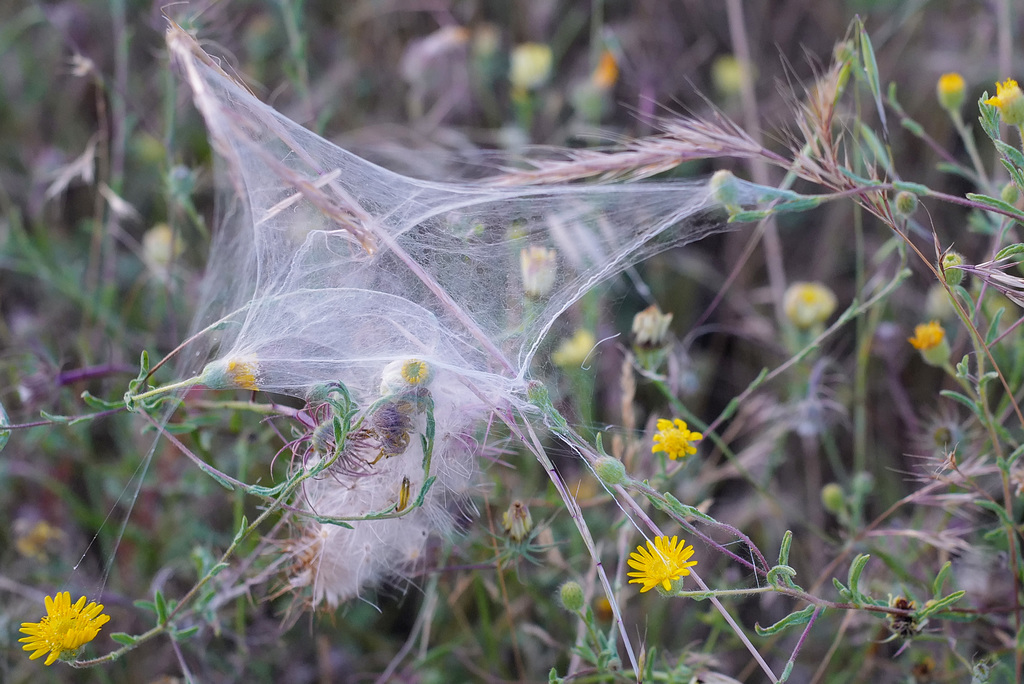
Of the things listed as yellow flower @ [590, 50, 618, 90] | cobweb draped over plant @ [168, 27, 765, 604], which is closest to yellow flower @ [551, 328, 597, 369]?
cobweb draped over plant @ [168, 27, 765, 604]

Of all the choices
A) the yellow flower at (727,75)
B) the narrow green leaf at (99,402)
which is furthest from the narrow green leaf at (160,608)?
the yellow flower at (727,75)

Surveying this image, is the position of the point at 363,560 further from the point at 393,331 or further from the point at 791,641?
the point at 791,641

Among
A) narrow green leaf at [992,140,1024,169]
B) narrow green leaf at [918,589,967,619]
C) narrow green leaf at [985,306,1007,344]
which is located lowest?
narrow green leaf at [918,589,967,619]

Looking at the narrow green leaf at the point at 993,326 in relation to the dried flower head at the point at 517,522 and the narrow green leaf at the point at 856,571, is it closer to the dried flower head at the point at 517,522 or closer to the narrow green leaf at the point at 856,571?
the narrow green leaf at the point at 856,571

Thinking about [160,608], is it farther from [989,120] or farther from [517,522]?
[989,120]

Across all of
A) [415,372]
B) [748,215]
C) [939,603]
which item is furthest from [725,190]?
[939,603]

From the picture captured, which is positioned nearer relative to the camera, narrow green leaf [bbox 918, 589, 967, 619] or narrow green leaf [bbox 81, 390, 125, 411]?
narrow green leaf [bbox 918, 589, 967, 619]

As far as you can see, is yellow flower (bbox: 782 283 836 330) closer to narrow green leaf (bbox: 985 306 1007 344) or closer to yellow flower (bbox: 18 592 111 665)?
narrow green leaf (bbox: 985 306 1007 344)
